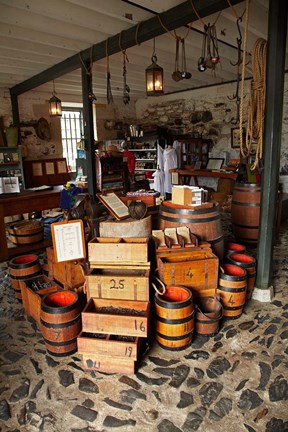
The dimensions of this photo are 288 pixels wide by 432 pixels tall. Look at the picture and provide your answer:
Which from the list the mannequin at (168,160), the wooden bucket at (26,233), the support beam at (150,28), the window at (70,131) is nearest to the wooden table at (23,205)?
the wooden bucket at (26,233)

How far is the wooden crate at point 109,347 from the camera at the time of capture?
2.17m

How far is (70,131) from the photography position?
911 centimetres

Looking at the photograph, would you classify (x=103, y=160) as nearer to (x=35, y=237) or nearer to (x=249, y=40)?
(x=35, y=237)

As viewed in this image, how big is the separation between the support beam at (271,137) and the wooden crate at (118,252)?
4.23 feet

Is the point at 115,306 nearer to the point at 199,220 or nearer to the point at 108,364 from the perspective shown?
the point at 108,364

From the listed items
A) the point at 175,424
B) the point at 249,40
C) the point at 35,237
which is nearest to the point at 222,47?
the point at 249,40

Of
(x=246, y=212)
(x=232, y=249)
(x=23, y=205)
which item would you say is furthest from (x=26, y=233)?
(x=246, y=212)

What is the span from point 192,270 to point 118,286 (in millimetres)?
653

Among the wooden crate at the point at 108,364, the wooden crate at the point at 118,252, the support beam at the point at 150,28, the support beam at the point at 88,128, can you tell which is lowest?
the wooden crate at the point at 108,364

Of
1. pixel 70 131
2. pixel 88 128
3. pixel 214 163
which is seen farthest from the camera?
pixel 70 131

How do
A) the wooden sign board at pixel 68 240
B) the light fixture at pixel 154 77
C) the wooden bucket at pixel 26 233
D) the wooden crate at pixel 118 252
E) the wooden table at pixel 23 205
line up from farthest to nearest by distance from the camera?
the wooden bucket at pixel 26 233 < the wooden table at pixel 23 205 < the light fixture at pixel 154 77 < the wooden sign board at pixel 68 240 < the wooden crate at pixel 118 252

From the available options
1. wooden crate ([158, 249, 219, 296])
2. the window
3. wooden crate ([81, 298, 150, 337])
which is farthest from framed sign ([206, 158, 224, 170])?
wooden crate ([81, 298, 150, 337])

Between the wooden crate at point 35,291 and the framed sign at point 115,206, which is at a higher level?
the framed sign at point 115,206

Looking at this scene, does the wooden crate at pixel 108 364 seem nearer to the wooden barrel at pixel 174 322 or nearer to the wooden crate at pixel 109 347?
the wooden crate at pixel 109 347
